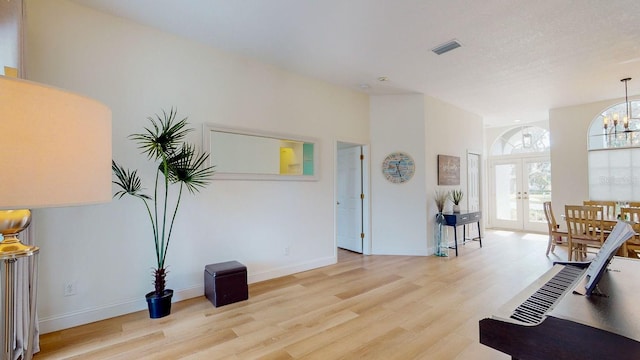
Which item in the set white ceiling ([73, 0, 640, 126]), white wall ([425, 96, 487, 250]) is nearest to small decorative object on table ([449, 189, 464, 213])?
white wall ([425, 96, 487, 250])

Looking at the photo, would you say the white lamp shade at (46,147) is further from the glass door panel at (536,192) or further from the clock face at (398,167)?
the glass door panel at (536,192)

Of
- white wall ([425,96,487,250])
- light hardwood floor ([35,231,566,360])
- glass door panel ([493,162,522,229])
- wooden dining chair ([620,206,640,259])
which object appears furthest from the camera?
glass door panel ([493,162,522,229])

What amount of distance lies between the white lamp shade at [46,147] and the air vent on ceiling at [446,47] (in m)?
3.50

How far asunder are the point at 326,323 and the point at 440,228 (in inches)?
131

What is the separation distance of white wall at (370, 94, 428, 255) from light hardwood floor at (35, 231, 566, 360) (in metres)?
1.00

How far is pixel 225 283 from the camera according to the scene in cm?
287

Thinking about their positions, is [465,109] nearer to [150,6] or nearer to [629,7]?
[629,7]

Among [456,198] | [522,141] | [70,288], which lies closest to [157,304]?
[70,288]

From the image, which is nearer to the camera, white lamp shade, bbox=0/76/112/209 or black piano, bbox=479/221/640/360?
white lamp shade, bbox=0/76/112/209

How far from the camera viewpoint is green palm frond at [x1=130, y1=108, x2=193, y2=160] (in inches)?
99.2

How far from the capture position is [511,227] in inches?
295

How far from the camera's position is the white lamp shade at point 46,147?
22.6 inches

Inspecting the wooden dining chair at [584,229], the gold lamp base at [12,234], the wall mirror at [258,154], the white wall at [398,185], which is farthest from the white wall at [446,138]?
the gold lamp base at [12,234]

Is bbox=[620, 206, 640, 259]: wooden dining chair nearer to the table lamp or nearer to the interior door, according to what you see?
the interior door
